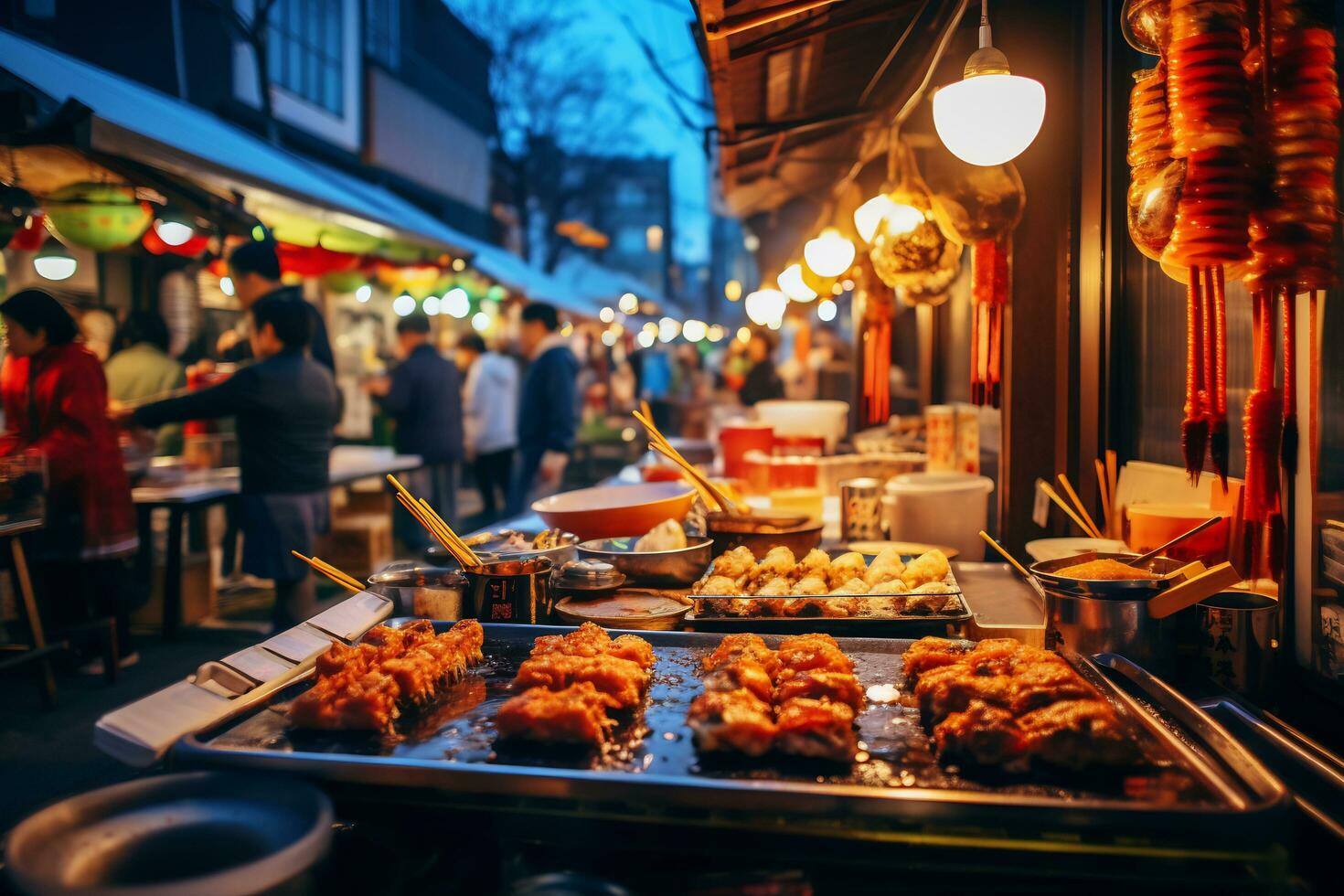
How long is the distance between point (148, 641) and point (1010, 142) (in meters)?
8.02

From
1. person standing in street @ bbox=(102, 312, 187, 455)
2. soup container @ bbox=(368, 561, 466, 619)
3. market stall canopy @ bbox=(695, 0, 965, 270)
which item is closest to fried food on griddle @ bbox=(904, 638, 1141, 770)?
soup container @ bbox=(368, 561, 466, 619)

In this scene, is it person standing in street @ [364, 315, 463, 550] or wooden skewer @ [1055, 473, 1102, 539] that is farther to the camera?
person standing in street @ [364, 315, 463, 550]

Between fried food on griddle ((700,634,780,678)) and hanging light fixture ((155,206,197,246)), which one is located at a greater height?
hanging light fixture ((155,206,197,246))

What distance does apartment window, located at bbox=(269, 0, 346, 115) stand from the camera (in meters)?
14.9

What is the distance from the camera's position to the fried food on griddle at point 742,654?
2.30 meters

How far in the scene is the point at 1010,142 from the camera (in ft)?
9.40

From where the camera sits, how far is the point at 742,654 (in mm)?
2322

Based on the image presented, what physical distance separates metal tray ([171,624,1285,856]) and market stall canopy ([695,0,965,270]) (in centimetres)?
271

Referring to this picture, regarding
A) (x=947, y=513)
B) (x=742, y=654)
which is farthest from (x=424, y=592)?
(x=947, y=513)

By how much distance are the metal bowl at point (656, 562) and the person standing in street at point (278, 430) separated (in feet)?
11.6

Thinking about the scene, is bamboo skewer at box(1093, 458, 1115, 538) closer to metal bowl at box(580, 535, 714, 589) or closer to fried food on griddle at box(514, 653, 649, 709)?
metal bowl at box(580, 535, 714, 589)

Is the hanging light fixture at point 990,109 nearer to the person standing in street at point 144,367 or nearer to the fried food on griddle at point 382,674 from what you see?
the fried food on griddle at point 382,674

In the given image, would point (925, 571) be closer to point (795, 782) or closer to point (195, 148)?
point (795, 782)

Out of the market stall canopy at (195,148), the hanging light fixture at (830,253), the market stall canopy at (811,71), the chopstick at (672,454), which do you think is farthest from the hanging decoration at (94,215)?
the hanging light fixture at (830,253)
